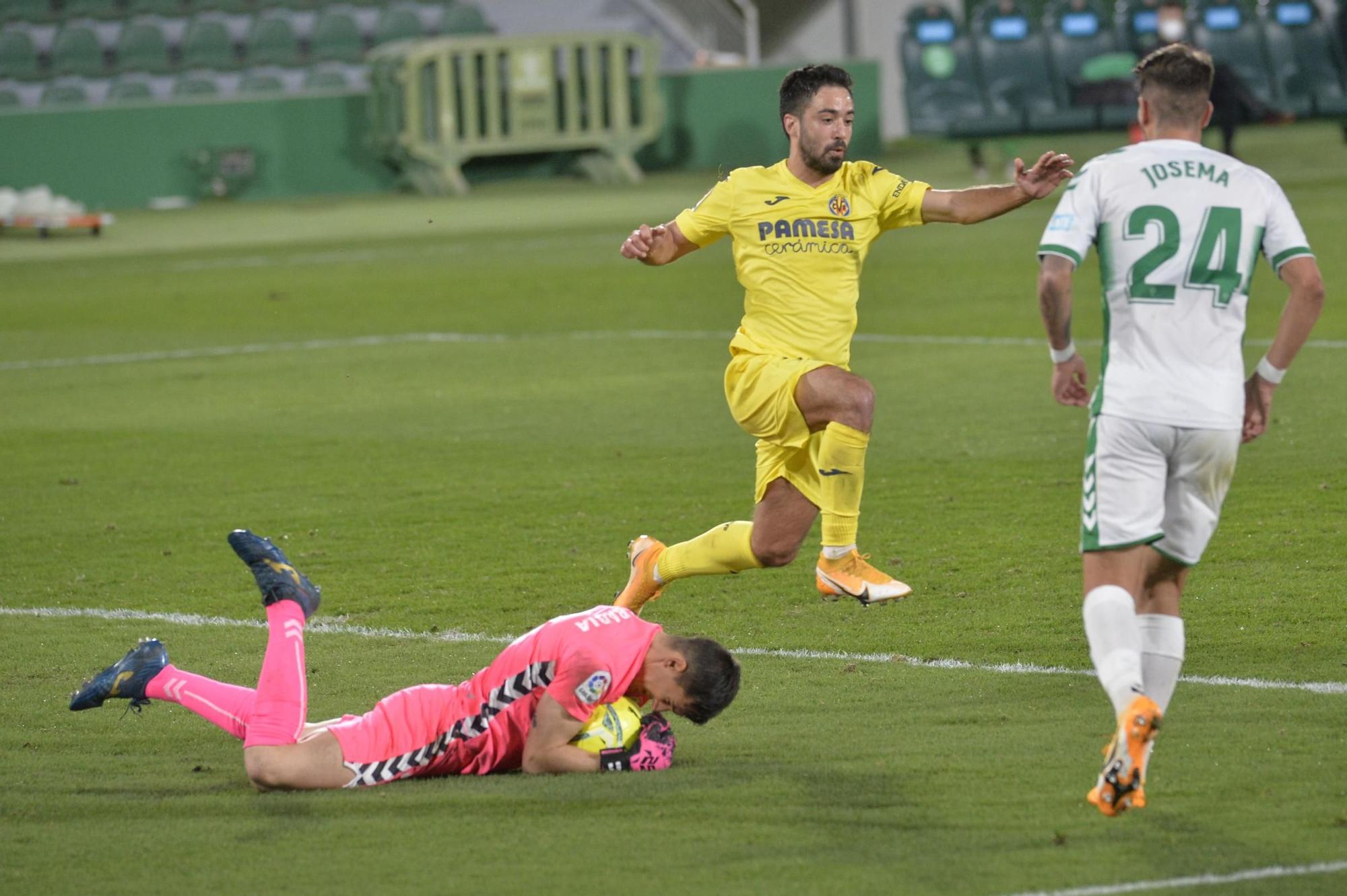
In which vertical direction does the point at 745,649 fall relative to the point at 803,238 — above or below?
below

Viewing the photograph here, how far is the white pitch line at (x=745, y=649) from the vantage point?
19.8 feet

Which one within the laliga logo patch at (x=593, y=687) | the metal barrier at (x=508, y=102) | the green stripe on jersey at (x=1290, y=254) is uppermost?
the metal barrier at (x=508, y=102)

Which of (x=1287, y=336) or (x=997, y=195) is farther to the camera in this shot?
(x=997, y=195)

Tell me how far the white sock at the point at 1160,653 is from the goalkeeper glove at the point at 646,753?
1.33 meters

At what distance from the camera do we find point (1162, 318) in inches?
187

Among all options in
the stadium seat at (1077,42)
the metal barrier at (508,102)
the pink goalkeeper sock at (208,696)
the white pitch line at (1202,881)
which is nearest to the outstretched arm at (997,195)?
the white pitch line at (1202,881)

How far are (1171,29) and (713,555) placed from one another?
72.9 feet

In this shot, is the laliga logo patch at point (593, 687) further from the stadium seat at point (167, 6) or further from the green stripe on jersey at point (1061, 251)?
the stadium seat at point (167, 6)

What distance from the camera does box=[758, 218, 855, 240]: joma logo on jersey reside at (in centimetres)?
684

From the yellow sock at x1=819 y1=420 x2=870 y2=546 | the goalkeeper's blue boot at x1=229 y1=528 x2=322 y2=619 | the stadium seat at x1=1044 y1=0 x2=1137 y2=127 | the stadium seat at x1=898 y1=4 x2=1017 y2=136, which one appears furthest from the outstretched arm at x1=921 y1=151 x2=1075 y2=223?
the stadium seat at x1=1044 y1=0 x2=1137 y2=127

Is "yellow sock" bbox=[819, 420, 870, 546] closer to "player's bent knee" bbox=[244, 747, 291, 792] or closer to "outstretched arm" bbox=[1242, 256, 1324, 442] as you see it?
"outstretched arm" bbox=[1242, 256, 1324, 442]

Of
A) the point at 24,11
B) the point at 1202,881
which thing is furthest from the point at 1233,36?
the point at 1202,881

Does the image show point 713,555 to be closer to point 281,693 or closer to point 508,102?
point 281,693

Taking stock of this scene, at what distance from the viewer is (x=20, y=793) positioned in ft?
17.3
